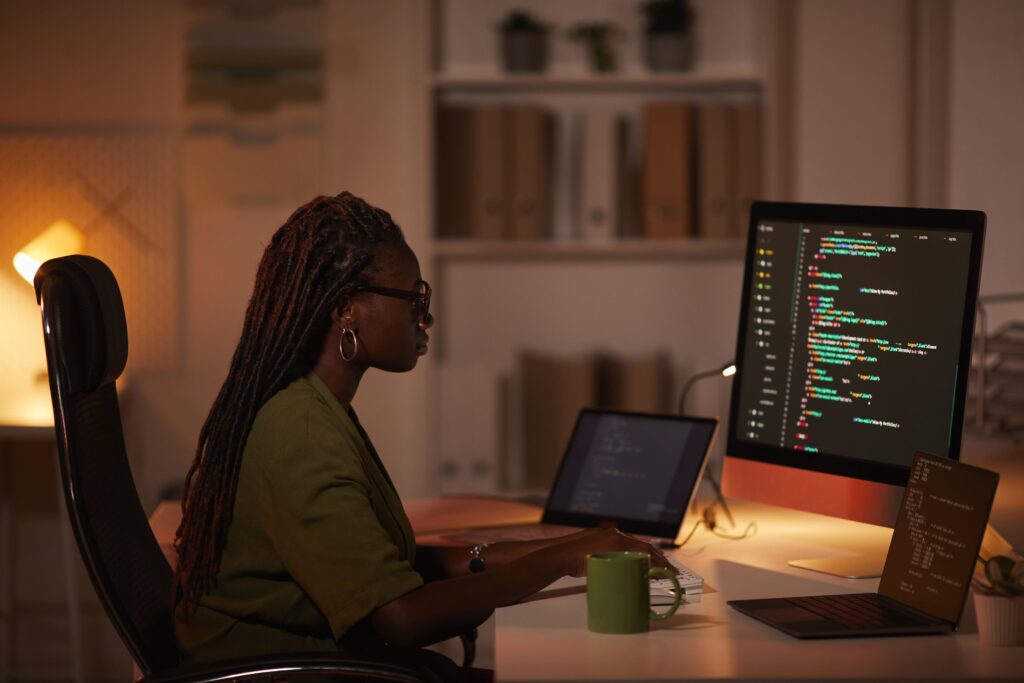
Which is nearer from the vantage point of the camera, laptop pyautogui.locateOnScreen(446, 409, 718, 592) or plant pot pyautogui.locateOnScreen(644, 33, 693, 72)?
laptop pyautogui.locateOnScreen(446, 409, 718, 592)

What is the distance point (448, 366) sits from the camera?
3170 millimetres

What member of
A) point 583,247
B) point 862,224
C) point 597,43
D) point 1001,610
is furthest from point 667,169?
point 1001,610

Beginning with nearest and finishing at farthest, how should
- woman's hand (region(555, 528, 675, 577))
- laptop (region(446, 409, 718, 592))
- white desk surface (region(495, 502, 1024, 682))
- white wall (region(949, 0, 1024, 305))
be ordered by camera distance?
1. white desk surface (region(495, 502, 1024, 682))
2. woman's hand (region(555, 528, 675, 577))
3. laptop (region(446, 409, 718, 592))
4. white wall (region(949, 0, 1024, 305))

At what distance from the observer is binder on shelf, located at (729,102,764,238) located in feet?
10.4

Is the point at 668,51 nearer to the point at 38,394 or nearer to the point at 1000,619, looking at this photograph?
the point at 38,394

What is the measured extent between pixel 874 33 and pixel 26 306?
2502mm

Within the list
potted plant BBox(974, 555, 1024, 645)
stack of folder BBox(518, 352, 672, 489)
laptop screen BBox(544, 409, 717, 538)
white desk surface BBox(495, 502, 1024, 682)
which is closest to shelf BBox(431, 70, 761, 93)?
stack of folder BBox(518, 352, 672, 489)

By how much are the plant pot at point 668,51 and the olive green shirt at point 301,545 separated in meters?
2.02

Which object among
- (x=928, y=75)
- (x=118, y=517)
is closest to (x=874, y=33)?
(x=928, y=75)

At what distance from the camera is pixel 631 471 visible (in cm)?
195

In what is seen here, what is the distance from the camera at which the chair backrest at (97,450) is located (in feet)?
4.79

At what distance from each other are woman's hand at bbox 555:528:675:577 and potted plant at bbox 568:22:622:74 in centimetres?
205

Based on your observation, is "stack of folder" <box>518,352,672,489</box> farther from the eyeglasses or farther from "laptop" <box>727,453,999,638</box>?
"laptop" <box>727,453,999,638</box>

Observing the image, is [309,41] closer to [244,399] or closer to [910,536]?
[244,399]
